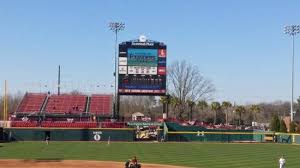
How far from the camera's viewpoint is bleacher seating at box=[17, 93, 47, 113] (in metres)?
80.4

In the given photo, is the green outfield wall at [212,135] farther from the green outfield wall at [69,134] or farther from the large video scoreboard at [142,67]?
the large video scoreboard at [142,67]

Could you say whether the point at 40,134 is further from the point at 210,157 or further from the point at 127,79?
the point at 210,157

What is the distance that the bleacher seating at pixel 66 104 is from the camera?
266 ft

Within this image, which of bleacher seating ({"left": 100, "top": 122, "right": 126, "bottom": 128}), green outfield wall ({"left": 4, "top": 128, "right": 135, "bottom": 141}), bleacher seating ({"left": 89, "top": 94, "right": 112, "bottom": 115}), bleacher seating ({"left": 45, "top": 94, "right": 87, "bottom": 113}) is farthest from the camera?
bleacher seating ({"left": 89, "top": 94, "right": 112, "bottom": 115})

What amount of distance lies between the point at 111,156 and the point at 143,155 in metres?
2.72

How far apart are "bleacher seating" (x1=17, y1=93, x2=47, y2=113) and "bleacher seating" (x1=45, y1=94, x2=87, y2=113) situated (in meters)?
1.31

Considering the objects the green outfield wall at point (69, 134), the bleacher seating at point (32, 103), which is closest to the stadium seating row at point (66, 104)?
the bleacher seating at point (32, 103)

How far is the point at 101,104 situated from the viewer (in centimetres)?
8431

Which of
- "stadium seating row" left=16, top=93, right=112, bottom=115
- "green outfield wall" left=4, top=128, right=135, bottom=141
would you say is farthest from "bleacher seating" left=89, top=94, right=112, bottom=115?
"green outfield wall" left=4, top=128, right=135, bottom=141

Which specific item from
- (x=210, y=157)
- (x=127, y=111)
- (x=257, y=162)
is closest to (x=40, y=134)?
(x=210, y=157)

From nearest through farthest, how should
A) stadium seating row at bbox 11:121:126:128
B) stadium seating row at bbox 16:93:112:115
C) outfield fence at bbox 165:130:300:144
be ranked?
outfield fence at bbox 165:130:300:144 → stadium seating row at bbox 11:121:126:128 → stadium seating row at bbox 16:93:112:115

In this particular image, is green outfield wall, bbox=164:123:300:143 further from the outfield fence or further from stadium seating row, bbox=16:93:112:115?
stadium seating row, bbox=16:93:112:115

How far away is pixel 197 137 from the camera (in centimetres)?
6562

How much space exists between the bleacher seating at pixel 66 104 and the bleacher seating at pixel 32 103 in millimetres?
1309
